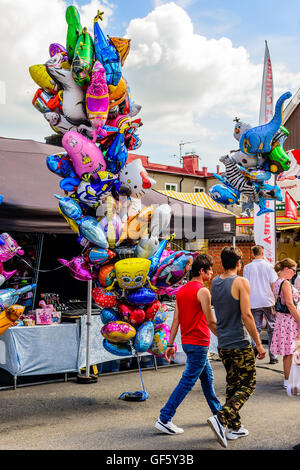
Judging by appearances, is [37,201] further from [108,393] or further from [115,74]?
[108,393]

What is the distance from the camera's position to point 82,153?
16.3 feet

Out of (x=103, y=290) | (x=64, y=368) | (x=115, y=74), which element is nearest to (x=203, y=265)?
(x=103, y=290)

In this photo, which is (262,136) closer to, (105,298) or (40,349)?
(105,298)

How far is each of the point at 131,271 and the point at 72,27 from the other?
2589 millimetres

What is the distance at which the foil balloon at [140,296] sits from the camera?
504 cm

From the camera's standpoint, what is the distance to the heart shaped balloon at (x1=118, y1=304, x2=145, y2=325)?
5098 mm

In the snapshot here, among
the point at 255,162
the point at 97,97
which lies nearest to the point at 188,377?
the point at 97,97

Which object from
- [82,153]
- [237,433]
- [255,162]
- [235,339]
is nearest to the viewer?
[235,339]

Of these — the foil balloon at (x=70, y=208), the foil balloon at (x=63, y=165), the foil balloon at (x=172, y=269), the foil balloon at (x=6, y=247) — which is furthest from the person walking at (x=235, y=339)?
the foil balloon at (x=6, y=247)

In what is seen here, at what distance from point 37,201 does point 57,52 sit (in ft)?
6.40

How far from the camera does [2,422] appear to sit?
478 cm

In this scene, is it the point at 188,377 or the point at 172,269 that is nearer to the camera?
the point at 188,377

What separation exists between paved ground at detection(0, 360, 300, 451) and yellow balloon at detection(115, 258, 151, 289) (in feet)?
4.37
